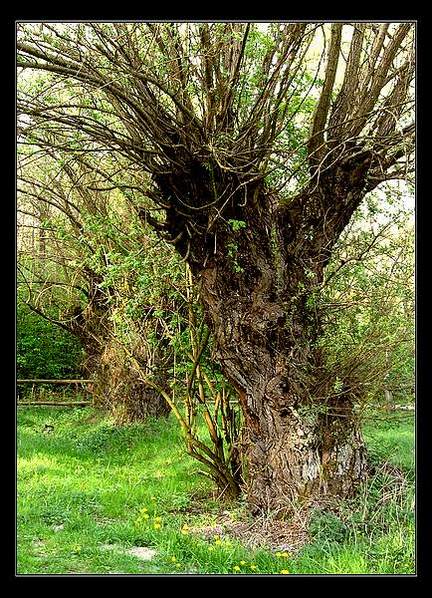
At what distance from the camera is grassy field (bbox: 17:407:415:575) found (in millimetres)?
4668

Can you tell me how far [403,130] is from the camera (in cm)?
492

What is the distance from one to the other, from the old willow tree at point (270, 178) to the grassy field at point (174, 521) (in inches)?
11.6

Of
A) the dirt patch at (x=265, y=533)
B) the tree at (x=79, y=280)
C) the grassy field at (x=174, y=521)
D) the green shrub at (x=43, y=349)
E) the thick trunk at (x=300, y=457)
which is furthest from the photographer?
the green shrub at (x=43, y=349)

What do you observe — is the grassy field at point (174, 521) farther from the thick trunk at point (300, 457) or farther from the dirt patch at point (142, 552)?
the thick trunk at point (300, 457)

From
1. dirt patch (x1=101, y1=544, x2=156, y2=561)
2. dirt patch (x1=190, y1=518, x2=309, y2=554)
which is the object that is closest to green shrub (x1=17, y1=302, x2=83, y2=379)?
dirt patch (x1=101, y1=544, x2=156, y2=561)

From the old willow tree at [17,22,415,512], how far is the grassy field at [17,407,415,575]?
11.6 inches

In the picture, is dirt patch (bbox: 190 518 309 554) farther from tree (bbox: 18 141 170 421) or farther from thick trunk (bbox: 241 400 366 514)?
tree (bbox: 18 141 170 421)

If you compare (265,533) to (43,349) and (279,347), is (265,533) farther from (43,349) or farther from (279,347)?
(43,349)

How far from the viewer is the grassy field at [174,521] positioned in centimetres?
467

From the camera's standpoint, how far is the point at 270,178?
5.34 metres

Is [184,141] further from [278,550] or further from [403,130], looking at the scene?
[278,550]

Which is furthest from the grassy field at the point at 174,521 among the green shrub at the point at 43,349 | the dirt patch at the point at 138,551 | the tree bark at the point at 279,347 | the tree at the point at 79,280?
the green shrub at the point at 43,349
